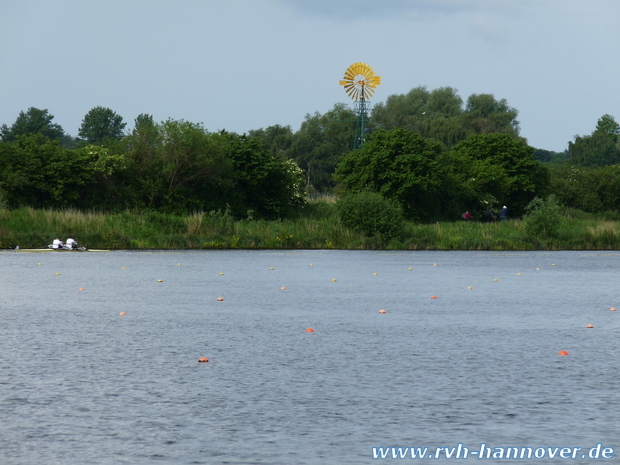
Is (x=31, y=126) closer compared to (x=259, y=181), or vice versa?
(x=259, y=181)

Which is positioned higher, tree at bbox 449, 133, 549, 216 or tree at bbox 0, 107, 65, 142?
tree at bbox 0, 107, 65, 142

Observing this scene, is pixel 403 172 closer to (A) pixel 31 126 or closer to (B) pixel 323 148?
(B) pixel 323 148

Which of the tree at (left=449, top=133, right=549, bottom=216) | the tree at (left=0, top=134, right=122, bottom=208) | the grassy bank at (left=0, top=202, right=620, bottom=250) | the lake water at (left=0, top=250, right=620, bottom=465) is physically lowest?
the lake water at (left=0, top=250, right=620, bottom=465)

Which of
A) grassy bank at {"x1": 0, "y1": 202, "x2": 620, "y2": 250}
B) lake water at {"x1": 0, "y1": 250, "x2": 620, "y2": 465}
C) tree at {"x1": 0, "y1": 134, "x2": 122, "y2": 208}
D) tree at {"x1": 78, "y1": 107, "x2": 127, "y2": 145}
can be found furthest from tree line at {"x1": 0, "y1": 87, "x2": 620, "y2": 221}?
tree at {"x1": 78, "y1": 107, "x2": 127, "y2": 145}

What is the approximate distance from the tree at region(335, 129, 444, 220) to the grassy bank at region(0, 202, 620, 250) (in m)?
9.84

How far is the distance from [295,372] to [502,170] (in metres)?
71.1

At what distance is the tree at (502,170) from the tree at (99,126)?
8406cm

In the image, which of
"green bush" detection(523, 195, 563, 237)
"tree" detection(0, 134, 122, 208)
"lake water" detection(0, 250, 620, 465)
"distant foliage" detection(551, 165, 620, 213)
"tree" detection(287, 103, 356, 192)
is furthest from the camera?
"tree" detection(287, 103, 356, 192)

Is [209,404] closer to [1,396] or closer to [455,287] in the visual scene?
[1,396]

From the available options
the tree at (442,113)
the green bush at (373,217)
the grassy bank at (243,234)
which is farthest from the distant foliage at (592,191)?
the green bush at (373,217)

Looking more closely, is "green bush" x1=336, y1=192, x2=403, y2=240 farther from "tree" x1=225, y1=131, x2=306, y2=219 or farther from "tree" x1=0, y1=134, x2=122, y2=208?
"tree" x1=0, y1=134, x2=122, y2=208

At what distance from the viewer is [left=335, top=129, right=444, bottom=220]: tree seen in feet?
240

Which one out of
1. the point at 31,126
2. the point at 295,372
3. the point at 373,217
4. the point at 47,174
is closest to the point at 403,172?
the point at 373,217

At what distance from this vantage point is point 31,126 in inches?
5778
